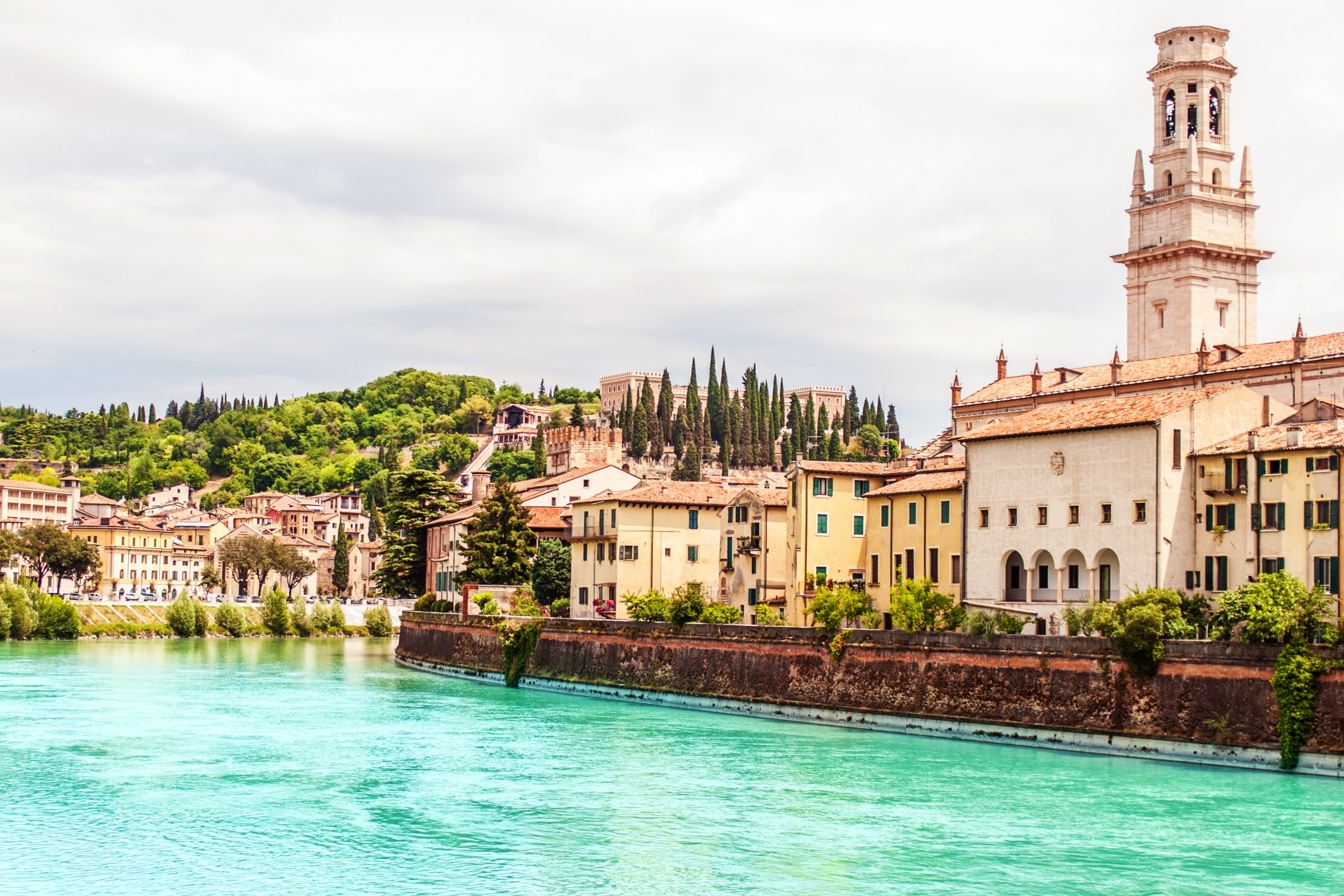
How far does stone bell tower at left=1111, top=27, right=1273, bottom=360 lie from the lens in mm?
65062

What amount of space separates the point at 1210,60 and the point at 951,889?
54.6m

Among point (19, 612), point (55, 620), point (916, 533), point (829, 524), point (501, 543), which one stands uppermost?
point (829, 524)

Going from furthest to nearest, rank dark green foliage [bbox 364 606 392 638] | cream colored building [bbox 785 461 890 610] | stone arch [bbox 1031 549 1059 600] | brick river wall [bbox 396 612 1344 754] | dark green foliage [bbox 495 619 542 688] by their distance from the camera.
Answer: dark green foliage [bbox 364 606 392 638]
dark green foliage [bbox 495 619 542 688]
cream colored building [bbox 785 461 890 610]
stone arch [bbox 1031 549 1059 600]
brick river wall [bbox 396 612 1344 754]

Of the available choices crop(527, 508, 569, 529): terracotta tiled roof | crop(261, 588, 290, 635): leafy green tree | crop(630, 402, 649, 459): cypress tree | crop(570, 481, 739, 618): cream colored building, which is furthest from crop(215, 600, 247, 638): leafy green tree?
crop(630, 402, 649, 459): cypress tree

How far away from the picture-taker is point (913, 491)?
4812cm

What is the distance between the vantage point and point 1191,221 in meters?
65.1

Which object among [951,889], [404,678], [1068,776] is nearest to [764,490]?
[404,678]

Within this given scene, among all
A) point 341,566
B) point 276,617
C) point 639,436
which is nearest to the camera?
point 276,617

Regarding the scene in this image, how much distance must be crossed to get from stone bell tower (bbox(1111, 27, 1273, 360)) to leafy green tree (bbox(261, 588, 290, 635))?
187 ft

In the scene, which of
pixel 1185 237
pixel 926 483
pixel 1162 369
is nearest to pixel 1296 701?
pixel 926 483

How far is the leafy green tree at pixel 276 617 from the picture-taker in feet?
320

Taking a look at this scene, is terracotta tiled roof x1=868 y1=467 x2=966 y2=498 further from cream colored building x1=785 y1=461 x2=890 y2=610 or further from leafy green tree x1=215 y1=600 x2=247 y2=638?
leafy green tree x1=215 y1=600 x2=247 y2=638

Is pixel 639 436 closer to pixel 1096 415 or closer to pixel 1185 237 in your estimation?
pixel 1185 237

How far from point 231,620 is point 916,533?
59389 millimetres
